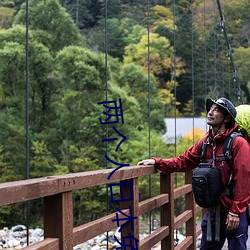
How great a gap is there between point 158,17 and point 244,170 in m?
16.8

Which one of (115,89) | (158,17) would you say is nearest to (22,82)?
(115,89)

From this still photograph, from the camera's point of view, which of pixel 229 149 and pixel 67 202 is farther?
pixel 229 149

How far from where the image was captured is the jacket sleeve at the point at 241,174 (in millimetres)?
1864

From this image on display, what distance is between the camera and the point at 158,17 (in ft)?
60.0

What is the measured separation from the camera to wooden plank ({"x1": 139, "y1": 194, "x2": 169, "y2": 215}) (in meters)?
2.12

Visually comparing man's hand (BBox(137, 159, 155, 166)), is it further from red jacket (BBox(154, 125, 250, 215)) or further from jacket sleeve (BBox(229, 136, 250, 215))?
jacket sleeve (BBox(229, 136, 250, 215))

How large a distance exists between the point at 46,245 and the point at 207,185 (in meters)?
0.74

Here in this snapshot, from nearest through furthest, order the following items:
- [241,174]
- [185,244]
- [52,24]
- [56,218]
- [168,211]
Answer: [56,218] → [241,174] → [168,211] → [185,244] → [52,24]

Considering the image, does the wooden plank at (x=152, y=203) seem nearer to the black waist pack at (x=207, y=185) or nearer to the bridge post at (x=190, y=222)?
the black waist pack at (x=207, y=185)

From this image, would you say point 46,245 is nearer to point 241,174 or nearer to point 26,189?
point 26,189

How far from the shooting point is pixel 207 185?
190cm

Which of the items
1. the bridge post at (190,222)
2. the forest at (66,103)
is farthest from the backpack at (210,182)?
the forest at (66,103)

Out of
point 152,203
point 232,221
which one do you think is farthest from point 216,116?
point 152,203

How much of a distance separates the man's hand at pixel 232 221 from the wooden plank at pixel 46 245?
72 cm
